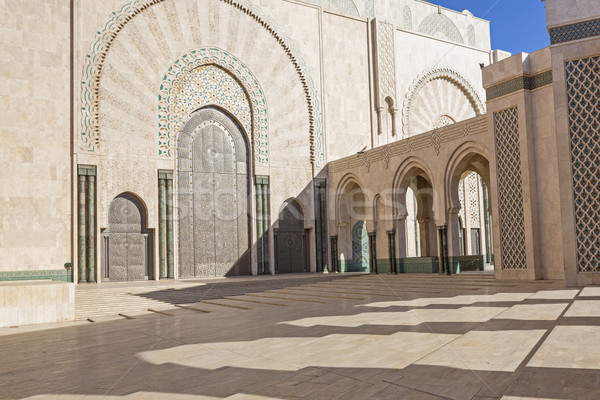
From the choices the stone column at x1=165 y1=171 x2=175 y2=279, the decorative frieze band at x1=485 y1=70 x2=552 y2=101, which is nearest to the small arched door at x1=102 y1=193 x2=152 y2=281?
the stone column at x1=165 y1=171 x2=175 y2=279

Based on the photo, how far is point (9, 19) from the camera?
10039 mm

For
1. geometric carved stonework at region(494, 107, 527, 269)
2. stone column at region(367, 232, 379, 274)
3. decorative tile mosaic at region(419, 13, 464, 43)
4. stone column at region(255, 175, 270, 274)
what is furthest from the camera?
decorative tile mosaic at region(419, 13, 464, 43)

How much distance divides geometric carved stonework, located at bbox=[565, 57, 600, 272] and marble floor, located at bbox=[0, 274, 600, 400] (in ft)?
3.84

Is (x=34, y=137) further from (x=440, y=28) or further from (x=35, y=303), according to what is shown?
(x=440, y=28)

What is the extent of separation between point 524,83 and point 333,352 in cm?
675

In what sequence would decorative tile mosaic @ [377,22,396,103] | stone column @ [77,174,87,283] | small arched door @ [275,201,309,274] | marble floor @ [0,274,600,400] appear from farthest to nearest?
1. decorative tile mosaic @ [377,22,396,103]
2. small arched door @ [275,201,309,274]
3. stone column @ [77,174,87,283]
4. marble floor @ [0,274,600,400]

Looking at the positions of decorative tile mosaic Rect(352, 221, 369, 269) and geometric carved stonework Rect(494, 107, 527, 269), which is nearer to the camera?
geometric carved stonework Rect(494, 107, 527, 269)

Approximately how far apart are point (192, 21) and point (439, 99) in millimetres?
8664

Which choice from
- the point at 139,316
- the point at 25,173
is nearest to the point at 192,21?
the point at 25,173

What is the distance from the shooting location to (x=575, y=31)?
7254 mm

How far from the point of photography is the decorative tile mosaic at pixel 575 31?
23.4 ft

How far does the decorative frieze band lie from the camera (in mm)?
8102

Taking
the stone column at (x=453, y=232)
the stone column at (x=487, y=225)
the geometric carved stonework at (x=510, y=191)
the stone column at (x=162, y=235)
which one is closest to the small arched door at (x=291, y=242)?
the stone column at (x=162, y=235)

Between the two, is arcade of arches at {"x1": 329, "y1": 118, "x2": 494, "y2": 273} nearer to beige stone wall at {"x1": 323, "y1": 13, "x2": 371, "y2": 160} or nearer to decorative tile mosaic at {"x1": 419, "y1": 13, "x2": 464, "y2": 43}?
beige stone wall at {"x1": 323, "y1": 13, "x2": 371, "y2": 160}
